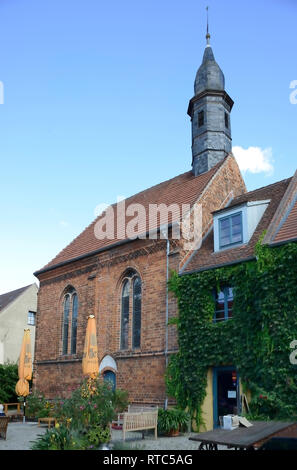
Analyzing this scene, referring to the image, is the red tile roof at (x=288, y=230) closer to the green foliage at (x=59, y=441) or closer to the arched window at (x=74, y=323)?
the green foliage at (x=59, y=441)

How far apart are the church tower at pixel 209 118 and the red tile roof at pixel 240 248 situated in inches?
134

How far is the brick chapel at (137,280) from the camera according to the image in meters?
16.6

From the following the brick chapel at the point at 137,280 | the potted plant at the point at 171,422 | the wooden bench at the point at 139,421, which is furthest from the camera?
the brick chapel at the point at 137,280

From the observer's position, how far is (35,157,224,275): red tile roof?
63.3 ft

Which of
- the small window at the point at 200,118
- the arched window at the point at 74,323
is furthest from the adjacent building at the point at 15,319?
the small window at the point at 200,118

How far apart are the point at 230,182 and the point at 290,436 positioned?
1368 cm

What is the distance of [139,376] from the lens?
16.5 m

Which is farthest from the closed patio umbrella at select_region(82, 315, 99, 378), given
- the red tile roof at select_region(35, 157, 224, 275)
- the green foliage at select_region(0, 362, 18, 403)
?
the green foliage at select_region(0, 362, 18, 403)

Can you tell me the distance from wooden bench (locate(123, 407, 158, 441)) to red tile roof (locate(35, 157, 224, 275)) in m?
7.38

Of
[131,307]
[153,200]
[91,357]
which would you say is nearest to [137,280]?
[131,307]

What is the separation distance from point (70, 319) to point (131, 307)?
4.39 meters

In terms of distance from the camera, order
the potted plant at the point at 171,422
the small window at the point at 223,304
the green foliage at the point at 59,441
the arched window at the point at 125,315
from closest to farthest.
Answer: the green foliage at the point at 59,441 → the potted plant at the point at 171,422 → the small window at the point at 223,304 → the arched window at the point at 125,315

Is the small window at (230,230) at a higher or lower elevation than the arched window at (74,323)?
higher

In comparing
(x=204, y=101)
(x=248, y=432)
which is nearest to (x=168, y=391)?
(x=248, y=432)
